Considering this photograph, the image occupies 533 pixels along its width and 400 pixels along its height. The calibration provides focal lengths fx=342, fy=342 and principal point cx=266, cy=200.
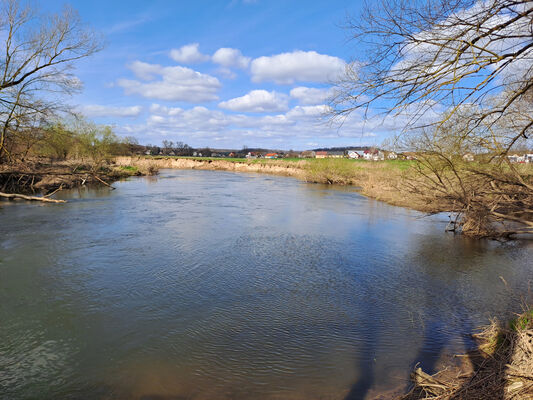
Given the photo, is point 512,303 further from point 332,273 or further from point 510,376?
point 510,376

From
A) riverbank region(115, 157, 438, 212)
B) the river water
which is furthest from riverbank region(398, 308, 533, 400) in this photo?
riverbank region(115, 157, 438, 212)

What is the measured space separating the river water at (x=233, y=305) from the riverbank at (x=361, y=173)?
2.56 metres

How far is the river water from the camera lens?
4520 mm

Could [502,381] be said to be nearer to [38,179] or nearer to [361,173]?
[38,179]

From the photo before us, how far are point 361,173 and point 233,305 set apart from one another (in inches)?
1083

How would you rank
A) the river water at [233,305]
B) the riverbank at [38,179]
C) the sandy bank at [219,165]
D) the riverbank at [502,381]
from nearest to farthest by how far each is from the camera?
the riverbank at [502,381] < the river water at [233,305] < the riverbank at [38,179] < the sandy bank at [219,165]

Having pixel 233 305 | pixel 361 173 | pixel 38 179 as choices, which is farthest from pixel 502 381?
pixel 361 173

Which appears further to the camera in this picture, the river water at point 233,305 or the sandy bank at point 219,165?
the sandy bank at point 219,165

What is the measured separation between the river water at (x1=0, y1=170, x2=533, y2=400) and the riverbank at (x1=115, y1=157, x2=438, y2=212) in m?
2.56

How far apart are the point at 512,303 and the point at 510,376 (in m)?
5.19

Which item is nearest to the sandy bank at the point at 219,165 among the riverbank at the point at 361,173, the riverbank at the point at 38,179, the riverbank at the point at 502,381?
the riverbank at the point at 361,173

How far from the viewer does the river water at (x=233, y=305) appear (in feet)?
14.8

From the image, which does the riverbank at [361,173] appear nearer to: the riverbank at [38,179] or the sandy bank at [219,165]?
the sandy bank at [219,165]

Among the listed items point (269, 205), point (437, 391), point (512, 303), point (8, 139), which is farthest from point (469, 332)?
point (8, 139)
